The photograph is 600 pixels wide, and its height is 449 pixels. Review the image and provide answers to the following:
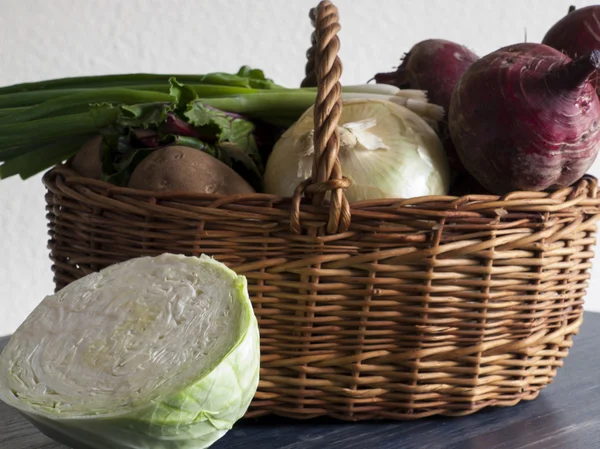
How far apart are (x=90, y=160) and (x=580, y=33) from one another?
65 cm

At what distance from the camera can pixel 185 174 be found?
86 cm

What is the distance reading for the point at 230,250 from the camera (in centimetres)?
78

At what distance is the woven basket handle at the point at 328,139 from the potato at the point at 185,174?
147 mm

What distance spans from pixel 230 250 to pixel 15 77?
3.92 feet

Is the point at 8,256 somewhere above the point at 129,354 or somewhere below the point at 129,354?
below

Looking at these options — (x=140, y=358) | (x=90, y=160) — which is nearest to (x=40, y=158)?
(x=90, y=160)

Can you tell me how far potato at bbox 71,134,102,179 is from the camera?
3.22ft

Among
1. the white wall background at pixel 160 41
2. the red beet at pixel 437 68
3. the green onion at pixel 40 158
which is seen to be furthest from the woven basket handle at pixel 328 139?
the white wall background at pixel 160 41

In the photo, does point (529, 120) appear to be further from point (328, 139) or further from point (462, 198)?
point (328, 139)

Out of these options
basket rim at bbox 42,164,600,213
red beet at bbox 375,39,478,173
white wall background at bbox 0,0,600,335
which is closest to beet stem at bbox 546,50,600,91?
basket rim at bbox 42,164,600,213

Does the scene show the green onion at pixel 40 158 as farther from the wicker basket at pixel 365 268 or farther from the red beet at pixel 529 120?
the red beet at pixel 529 120

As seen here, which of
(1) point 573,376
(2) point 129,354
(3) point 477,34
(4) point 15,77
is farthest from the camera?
(3) point 477,34

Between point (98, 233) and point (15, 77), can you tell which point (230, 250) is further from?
point (15, 77)

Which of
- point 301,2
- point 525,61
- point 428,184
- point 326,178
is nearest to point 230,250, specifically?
point 326,178
